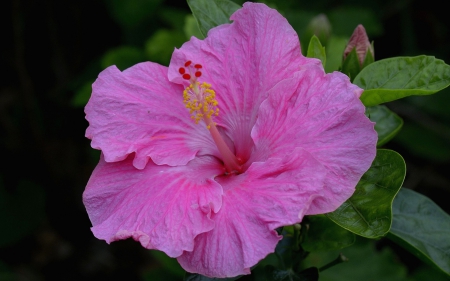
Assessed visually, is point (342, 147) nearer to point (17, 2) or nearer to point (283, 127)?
point (283, 127)

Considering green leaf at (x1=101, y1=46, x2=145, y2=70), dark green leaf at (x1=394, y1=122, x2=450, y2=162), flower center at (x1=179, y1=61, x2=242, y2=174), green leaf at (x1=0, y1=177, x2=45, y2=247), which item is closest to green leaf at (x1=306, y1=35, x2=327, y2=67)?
flower center at (x1=179, y1=61, x2=242, y2=174)

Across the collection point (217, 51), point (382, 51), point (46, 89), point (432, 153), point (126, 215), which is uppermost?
point (217, 51)

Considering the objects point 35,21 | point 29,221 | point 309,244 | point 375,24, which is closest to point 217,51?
point 309,244

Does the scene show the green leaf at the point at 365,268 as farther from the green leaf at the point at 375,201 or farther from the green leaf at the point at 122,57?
the green leaf at the point at 122,57

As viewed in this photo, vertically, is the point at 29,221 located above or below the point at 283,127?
below

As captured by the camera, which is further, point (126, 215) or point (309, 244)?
point (309, 244)

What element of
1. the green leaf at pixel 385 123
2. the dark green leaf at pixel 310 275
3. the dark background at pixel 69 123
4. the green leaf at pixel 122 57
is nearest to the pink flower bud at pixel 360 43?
the green leaf at pixel 385 123
